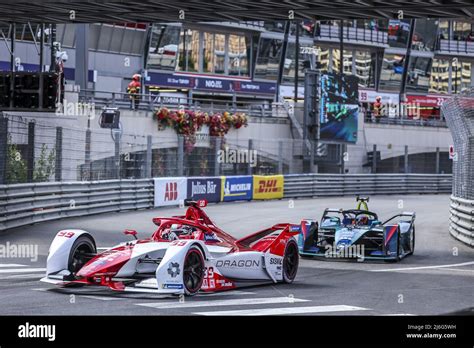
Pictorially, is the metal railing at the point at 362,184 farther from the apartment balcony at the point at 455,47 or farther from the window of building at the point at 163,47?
the apartment balcony at the point at 455,47

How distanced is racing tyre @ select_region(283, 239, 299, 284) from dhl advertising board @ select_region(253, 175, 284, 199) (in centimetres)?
2173

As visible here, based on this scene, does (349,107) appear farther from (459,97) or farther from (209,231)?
→ (209,231)

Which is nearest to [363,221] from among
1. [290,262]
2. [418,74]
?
[290,262]

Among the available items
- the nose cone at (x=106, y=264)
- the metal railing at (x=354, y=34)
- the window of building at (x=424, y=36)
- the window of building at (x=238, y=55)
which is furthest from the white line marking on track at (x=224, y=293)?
the window of building at (x=424, y=36)

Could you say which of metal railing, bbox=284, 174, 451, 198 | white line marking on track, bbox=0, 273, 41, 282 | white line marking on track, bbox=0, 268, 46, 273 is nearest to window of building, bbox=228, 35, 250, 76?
metal railing, bbox=284, 174, 451, 198

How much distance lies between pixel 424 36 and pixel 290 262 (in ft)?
226

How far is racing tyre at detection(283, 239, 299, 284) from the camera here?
1356 cm

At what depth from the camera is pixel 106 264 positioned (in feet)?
37.7

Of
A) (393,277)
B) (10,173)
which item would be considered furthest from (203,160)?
(393,277)

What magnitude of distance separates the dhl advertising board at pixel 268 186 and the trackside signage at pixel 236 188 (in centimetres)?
38

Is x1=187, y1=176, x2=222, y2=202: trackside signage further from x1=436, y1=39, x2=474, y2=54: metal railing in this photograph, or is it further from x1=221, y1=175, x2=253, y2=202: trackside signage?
x1=436, y1=39, x2=474, y2=54: metal railing

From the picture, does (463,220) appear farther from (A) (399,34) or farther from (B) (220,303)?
(A) (399,34)

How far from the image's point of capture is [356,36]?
2933 inches

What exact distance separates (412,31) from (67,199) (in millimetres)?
58047
